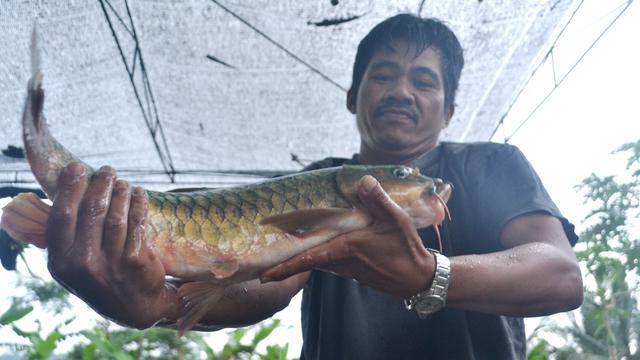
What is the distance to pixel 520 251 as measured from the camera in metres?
1.71

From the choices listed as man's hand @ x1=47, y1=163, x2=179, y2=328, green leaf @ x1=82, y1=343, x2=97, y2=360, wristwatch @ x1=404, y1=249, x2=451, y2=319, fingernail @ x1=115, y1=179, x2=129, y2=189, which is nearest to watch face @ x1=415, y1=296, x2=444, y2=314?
wristwatch @ x1=404, y1=249, x2=451, y2=319

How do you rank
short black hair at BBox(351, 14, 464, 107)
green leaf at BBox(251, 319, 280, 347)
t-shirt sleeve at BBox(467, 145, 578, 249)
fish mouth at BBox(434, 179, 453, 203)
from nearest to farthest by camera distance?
fish mouth at BBox(434, 179, 453, 203), t-shirt sleeve at BBox(467, 145, 578, 249), short black hair at BBox(351, 14, 464, 107), green leaf at BBox(251, 319, 280, 347)

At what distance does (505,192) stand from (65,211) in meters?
1.27

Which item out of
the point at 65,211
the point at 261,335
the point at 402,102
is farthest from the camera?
the point at 261,335

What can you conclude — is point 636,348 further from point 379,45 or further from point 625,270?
point 379,45

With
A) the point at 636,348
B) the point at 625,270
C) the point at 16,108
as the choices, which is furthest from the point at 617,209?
the point at 16,108

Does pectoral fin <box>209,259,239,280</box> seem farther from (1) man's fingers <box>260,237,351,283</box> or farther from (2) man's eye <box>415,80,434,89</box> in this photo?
(2) man's eye <box>415,80,434,89</box>

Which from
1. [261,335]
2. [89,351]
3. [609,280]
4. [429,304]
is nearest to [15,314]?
[89,351]

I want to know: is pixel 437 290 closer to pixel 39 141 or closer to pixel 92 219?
pixel 92 219

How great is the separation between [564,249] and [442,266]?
44 centimetres

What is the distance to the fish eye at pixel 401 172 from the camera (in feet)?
5.86

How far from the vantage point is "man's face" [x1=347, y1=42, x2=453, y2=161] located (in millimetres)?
2352

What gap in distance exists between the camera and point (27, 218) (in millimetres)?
1537

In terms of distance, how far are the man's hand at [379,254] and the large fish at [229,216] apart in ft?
0.10
